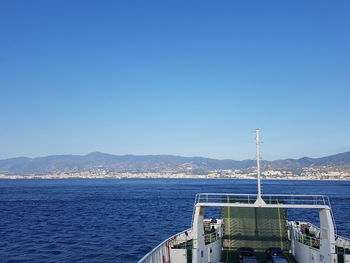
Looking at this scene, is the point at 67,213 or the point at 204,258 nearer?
the point at 204,258

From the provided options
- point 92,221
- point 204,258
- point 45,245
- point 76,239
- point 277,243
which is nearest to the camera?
point 204,258

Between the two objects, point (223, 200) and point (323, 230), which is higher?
point (223, 200)

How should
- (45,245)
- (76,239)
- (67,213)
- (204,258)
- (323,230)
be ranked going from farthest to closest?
(67,213)
(76,239)
(45,245)
(204,258)
(323,230)

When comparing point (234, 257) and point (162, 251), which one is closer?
point (162, 251)

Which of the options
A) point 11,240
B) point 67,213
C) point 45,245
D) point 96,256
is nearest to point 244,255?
point 96,256

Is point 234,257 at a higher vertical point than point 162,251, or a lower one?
lower

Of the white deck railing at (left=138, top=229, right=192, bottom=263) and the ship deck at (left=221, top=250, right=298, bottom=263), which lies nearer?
the white deck railing at (left=138, top=229, right=192, bottom=263)

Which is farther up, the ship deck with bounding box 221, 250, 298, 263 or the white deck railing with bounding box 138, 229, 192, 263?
the white deck railing with bounding box 138, 229, 192, 263

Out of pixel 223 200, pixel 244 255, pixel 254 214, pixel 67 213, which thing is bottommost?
pixel 67 213

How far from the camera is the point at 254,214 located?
2730 centimetres

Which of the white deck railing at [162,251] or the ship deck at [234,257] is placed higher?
the white deck railing at [162,251]

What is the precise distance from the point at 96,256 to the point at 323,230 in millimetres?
24960

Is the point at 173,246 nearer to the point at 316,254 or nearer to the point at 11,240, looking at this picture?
the point at 316,254

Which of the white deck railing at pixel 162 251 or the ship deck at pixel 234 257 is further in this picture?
the ship deck at pixel 234 257
